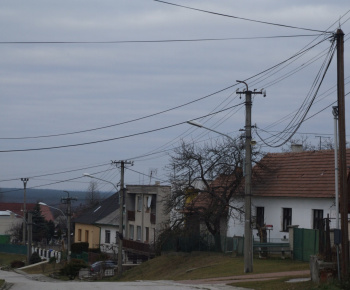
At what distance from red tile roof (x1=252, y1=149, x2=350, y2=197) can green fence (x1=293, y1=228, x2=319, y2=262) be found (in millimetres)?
3858

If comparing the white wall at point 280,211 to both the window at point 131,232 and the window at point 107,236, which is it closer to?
the window at point 131,232

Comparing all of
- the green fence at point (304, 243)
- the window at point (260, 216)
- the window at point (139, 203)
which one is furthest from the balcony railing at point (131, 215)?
the green fence at point (304, 243)

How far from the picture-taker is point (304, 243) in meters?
36.3

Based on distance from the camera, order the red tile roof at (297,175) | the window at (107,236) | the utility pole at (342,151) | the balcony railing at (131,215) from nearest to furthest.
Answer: the utility pole at (342,151) → the red tile roof at (297,175) → the balcony railing at (131,215) → the window at (107,236)

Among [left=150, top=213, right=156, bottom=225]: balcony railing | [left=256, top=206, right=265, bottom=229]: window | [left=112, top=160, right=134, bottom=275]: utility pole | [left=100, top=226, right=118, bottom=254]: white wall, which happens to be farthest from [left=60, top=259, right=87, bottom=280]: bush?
[left=100, top=226, right=118, bottom=254]: white wall

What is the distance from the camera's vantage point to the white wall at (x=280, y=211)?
132 feet

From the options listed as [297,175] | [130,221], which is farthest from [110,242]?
[297,175]

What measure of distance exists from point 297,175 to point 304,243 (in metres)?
8.30

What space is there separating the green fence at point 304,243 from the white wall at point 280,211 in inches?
93.0

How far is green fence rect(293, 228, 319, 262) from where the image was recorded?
35.2 m

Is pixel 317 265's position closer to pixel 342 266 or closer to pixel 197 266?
pixel 342 266

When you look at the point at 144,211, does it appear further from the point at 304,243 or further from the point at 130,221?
the point at 304,243

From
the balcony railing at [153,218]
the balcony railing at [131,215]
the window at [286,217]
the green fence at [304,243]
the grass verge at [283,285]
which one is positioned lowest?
the grass verge at [283,285]

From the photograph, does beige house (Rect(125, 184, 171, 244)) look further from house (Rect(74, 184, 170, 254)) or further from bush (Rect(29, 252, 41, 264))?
bush (Rect(29, 252, 41, 264))
